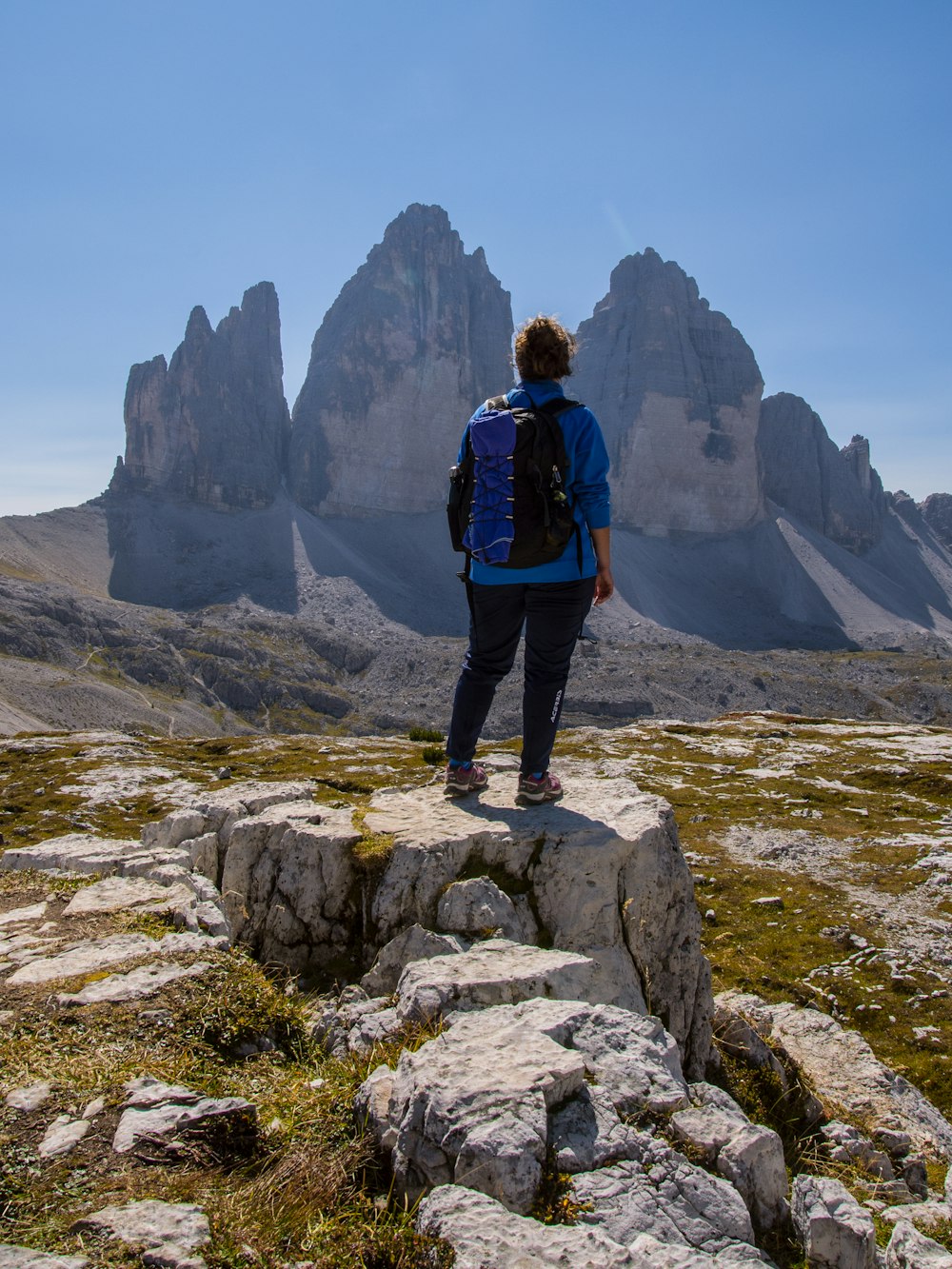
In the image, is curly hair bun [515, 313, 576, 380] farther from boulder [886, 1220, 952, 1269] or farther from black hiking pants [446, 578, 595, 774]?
boulder [886, 1220, 952, 1269]

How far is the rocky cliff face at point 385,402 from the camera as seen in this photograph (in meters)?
187

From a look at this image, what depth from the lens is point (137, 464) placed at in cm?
18362

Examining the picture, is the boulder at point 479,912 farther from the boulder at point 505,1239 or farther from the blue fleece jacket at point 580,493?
the boulder at point 505,1239

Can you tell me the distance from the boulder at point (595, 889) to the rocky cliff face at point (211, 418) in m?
→ 186

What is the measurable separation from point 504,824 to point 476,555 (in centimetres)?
253

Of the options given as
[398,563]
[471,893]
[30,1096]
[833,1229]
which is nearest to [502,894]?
[471,893]

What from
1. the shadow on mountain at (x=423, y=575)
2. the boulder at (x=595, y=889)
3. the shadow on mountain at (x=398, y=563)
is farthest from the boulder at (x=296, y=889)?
the shadow on mountain at (x=398, y=563)

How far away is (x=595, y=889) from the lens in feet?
22.5

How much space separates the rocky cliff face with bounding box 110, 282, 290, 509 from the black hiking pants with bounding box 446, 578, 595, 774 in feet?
605

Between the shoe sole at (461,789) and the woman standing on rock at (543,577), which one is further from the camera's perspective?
the shoe sole at (461,789)

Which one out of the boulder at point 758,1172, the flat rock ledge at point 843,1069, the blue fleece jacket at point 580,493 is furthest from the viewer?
the blue fleece jacket at point 580,493

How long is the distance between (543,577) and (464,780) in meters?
2.46

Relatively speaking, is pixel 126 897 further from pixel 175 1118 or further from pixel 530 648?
pixel 530 648

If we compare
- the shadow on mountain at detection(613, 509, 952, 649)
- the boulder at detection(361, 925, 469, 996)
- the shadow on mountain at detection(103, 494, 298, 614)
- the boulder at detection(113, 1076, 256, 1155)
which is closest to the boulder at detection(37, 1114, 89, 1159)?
the boulder at detection(113, 1076, 256, 1155)
